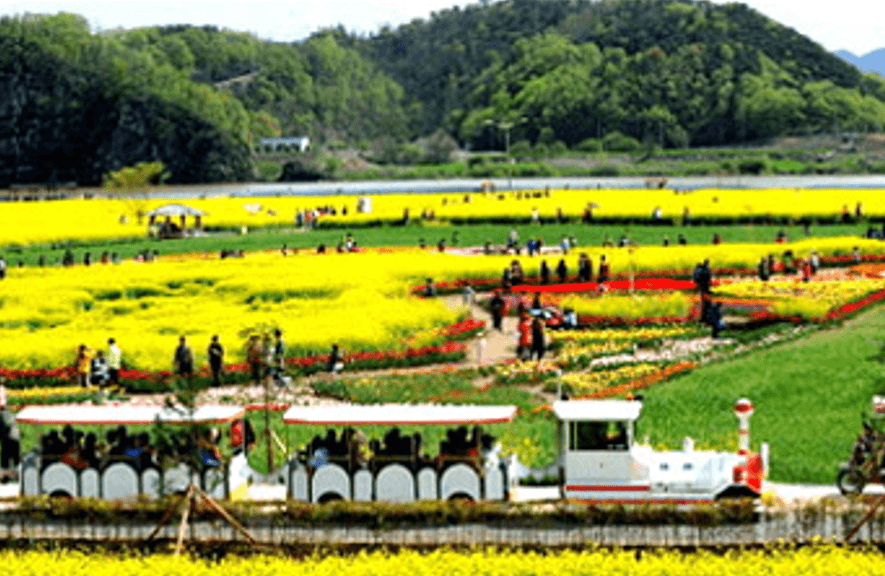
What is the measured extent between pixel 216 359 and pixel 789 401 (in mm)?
→ 15317

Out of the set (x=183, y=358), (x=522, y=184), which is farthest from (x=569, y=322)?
(x=522, y=184)

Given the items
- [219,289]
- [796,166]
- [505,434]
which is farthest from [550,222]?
[796,166]

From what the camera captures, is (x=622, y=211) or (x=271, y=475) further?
(x=622, y=211)

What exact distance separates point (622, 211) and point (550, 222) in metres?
4.94

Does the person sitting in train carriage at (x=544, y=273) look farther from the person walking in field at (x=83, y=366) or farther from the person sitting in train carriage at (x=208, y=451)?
the person sitting in train carriage at (x=208, y=451)

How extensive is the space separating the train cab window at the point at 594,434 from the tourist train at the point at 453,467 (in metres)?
0.02

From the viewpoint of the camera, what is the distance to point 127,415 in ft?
82.3

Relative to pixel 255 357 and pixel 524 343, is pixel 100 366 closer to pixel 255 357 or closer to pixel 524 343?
pixel 255 357

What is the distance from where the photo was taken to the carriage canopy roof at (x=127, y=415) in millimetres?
24370

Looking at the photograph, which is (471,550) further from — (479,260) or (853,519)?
(479,260)

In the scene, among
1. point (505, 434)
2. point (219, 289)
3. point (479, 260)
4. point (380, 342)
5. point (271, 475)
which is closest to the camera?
point (271, 475)

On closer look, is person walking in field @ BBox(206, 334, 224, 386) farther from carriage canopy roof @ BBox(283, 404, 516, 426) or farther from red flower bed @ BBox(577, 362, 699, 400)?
carriage canopy roof @ BBox(283, 404, 516, 426)

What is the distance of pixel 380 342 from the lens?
44.0 meters

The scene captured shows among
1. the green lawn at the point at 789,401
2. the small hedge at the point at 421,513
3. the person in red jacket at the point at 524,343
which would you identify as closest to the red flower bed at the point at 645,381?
the green lawn at the point at 789,401
